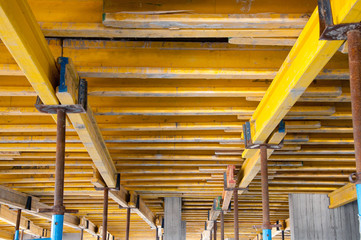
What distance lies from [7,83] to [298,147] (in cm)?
784

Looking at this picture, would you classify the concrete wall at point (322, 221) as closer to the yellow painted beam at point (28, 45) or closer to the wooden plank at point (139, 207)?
the wooden plank at point (139, 207)

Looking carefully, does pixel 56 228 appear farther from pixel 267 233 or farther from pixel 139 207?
pixel 139 207

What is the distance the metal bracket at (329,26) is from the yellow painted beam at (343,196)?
1206 cm

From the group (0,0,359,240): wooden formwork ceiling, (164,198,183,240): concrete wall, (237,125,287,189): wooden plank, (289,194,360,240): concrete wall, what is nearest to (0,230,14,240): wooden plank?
(0,0,359,240): wooden formwork ceiling

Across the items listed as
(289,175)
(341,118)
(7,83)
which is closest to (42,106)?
(7,83)

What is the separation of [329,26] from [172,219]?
1561 centimetres

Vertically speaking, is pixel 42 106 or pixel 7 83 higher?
pixel 7 83

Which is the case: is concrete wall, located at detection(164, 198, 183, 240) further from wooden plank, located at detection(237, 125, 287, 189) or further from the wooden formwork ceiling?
wooden plank, located at detection(237, 125, 287, 189)

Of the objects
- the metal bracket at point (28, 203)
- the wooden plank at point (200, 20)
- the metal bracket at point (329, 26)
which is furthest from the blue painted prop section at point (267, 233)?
the metal bracket at point (28, 203)

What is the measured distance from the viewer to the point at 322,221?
1823 centimetres

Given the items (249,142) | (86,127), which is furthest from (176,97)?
(86,127)

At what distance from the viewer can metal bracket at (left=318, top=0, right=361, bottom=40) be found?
511 cm

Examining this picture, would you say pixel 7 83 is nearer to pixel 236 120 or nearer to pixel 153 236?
pixel 236 120

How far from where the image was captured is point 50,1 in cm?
693
